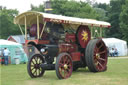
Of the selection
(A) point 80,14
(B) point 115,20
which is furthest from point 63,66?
(B) point 115,20

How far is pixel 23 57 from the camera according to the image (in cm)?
2239

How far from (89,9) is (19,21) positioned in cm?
3672

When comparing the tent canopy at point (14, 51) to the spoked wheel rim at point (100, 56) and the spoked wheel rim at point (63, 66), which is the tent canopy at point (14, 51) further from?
the spoked wheel rim at point (63, 66)

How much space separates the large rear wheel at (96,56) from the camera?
1186 centimetres

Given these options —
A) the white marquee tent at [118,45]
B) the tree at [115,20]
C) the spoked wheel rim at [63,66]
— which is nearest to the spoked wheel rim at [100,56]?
the spoked wheel rim at [63,66]

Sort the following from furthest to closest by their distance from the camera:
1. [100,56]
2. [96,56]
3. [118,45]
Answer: [118,45], [100,56], [96,56]

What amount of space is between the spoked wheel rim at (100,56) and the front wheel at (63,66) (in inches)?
81.9

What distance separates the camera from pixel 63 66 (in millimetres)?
10219

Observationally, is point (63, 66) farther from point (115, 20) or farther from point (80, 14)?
point (115, 20)

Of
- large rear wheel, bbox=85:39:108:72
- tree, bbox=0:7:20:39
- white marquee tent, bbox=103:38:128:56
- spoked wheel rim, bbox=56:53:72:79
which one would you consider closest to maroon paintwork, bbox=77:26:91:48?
large rear wheel, bbox=85:39:108:72

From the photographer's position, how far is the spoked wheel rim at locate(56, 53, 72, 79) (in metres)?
9.88

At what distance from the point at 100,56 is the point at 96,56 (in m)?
0.87

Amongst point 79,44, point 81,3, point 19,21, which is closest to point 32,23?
point 19,21

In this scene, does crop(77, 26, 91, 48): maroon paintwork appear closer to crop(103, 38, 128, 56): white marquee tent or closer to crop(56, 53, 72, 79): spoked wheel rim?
crop(56, 53, 72, 79): spoked wheel rim
